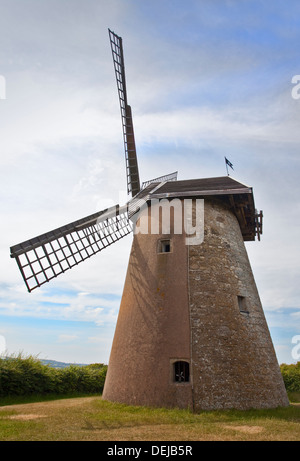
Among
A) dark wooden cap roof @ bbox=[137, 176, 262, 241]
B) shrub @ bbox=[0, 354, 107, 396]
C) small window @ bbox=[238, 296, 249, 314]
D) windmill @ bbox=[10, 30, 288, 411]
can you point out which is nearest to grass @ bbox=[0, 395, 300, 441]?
windmill @ bbox=[10, 30, 288, 411]

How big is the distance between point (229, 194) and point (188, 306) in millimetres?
4553

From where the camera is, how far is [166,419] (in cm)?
907

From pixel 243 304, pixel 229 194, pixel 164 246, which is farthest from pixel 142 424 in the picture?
pixel 229 194

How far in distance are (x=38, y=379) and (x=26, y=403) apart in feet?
5.70

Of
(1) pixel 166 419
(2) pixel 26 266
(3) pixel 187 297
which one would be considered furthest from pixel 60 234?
(1) pixel 166 419

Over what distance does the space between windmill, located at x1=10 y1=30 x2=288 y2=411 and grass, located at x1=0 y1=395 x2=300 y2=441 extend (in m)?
0.56

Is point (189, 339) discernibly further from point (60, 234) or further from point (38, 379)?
point (38, 379)

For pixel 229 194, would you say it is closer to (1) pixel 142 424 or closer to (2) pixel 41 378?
(1) pixel 142 424

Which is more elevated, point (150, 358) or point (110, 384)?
point (150, 358)

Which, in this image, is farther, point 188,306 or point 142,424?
point 188,306

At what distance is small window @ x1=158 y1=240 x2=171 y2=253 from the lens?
12.7 metres

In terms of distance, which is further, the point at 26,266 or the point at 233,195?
the point at 233,195

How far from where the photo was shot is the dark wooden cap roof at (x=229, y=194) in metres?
12.7

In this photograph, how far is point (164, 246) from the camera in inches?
503
